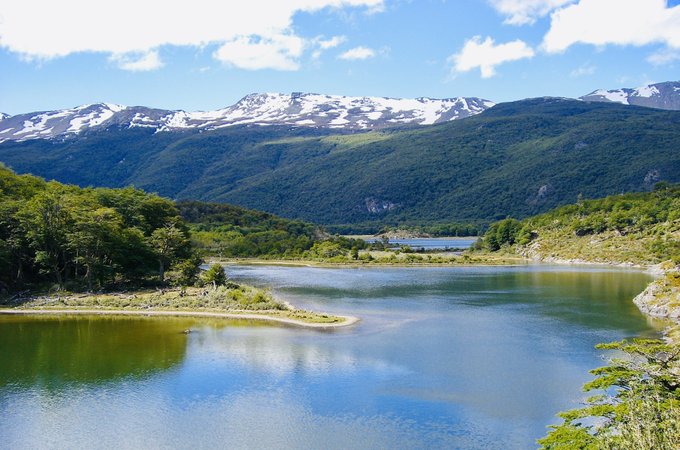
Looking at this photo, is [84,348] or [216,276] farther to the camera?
[216,276]

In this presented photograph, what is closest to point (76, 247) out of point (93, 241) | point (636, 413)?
point (93, 241)

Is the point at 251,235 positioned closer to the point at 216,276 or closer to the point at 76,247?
the point at 216,276

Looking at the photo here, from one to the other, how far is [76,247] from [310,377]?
34.0 metres

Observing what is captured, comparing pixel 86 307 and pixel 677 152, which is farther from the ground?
pixel 677 152

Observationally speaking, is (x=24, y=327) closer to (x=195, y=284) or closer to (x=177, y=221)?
(x=195, y=284)

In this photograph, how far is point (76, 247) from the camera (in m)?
55.4

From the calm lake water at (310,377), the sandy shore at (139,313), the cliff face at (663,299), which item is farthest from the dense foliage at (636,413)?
the sandy shore at (139,313)

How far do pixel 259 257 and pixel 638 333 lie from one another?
A: 92.0 metres

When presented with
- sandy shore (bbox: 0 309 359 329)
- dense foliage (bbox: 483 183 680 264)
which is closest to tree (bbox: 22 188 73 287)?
sandy shore (bbox: 0 309 359 329)

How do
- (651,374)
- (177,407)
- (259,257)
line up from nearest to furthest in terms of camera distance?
(651,374), (177,407), (259,257)

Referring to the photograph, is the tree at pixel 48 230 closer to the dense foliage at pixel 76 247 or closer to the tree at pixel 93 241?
the dense foliage at pixel 76 247

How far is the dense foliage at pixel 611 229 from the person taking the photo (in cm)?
9212

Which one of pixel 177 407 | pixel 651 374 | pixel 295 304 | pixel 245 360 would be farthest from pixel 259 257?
pixel 651 374

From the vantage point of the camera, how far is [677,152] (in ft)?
651
